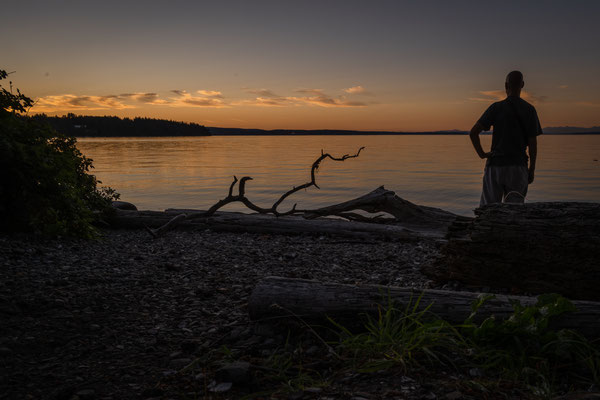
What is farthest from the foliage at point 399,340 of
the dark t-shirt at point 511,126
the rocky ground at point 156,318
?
the dark t-shirt at point 511,126

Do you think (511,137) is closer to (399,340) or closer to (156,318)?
(399,340)

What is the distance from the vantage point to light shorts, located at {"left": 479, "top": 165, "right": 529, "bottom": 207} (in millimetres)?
7195

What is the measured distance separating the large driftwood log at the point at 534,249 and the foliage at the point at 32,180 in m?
6.45

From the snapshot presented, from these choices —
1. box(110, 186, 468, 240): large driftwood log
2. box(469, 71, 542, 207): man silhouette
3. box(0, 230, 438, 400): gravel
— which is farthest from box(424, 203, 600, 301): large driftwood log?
box(110, 186, 468, 240): large driftwood log

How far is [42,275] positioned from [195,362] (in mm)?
3291

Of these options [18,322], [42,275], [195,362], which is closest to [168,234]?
[42,275]

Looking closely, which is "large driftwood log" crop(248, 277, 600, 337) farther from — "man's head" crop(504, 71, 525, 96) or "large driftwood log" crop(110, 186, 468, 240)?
"large driftwood log" crop(110, 186, 468, 240)

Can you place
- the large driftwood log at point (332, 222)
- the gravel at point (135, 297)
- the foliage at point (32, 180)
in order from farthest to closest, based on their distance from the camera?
the large driftwood log at point (332, 222)
the foliage at point (32, 180)
the gravel at point (135, 297)

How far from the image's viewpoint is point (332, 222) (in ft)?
32.1

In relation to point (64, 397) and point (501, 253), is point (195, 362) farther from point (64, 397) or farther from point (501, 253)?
point (501, 253)

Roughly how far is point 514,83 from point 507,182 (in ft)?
5.36

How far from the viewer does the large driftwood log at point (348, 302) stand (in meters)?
3.70

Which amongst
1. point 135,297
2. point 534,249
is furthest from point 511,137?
point 135,297

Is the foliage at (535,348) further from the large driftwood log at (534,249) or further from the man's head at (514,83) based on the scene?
the man's head at (514,83)
